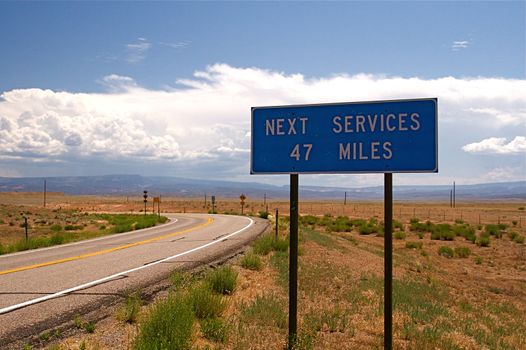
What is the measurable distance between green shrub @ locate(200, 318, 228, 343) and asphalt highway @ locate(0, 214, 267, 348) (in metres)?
2.17

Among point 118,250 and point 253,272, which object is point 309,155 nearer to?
point 253,272

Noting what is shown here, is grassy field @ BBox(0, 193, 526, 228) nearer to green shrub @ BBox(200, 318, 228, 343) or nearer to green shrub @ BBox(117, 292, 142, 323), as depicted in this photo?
green shrub @ BBox(200, 318, 228, 343)

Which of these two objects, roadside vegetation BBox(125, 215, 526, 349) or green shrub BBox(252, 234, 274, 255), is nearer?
roadside vegetation BBox(125, 215, 526, 349)

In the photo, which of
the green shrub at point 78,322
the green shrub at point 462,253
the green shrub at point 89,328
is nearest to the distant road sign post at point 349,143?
the green shrub at point 89,328

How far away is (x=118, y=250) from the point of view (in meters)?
16.5

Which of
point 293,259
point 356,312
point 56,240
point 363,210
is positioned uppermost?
point 293,259

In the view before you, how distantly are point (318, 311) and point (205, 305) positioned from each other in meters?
2.06

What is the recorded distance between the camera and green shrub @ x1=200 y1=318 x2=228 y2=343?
20.9 feet

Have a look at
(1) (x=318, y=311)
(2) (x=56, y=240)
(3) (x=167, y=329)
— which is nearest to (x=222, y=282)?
(1) (x=318, y=311)

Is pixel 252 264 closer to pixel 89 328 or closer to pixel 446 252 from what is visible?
pixel 89 328

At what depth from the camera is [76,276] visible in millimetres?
10867

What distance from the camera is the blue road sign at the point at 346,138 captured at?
5691mm

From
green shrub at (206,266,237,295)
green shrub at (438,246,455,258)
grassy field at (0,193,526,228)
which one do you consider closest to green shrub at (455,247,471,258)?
green shrub at (438,246,455,258)

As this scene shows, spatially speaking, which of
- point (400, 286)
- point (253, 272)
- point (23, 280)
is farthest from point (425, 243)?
point (23, 280)
